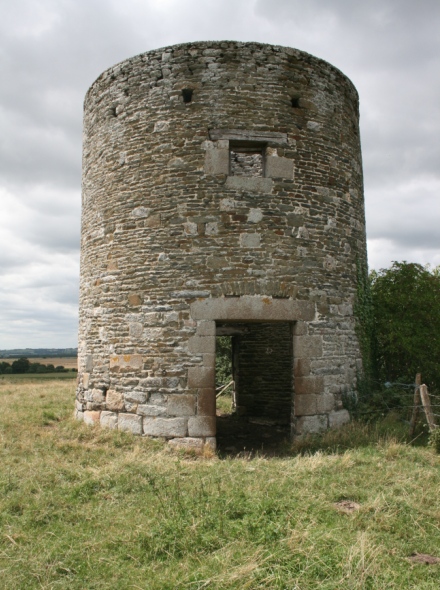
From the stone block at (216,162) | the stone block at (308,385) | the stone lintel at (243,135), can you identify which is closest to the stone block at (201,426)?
the stone block at (308,385)

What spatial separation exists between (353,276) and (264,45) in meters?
4.35

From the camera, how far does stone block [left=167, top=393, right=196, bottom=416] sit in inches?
302

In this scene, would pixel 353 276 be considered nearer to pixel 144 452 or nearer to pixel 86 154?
pixel 144 452

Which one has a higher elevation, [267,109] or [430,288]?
[267,109]

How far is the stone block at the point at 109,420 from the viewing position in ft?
26.9

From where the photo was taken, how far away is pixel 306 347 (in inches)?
319

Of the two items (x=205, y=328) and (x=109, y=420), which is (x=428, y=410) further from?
(x=109, y=420)

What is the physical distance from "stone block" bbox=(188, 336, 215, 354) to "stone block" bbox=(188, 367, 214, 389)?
10.6 inches

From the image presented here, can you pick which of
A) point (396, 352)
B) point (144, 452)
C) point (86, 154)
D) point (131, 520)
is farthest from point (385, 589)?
point (86, 154)

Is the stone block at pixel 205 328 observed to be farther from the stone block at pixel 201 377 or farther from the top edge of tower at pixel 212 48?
the top edge of tower at pixel 212 48

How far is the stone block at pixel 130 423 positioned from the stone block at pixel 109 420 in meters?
0.10

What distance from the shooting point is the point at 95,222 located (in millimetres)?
9164

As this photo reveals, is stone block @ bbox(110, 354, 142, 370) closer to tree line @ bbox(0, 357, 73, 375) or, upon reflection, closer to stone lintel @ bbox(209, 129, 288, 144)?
stone lintel @ bbox(209, 129, 288, 144)

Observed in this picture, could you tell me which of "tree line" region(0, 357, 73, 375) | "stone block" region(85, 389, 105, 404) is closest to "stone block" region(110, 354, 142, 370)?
"stone block" region(85, 389, 105, 404)
